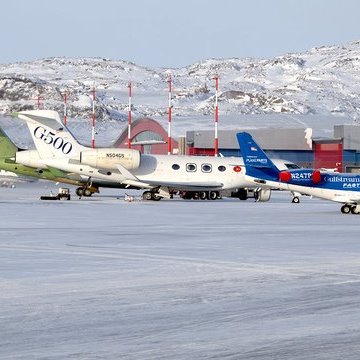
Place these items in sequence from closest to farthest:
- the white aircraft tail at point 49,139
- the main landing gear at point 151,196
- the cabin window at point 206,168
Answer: the main landing gear at point 151,196, the cabin window at point 206,168, the white aircraft tail at point 49,139

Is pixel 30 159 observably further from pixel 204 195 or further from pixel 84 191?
pixel 204 195

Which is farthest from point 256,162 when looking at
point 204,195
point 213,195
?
point 204,195

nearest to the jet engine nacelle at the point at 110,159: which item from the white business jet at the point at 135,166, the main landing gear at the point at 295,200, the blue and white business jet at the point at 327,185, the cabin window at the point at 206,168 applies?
the white business jet at the point at 135,166

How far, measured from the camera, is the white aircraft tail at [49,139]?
67062mm

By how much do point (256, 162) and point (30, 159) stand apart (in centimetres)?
1729

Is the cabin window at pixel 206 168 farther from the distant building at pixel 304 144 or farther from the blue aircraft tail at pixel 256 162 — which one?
the distant building at pixel 304 144

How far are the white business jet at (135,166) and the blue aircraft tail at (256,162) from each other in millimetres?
6452

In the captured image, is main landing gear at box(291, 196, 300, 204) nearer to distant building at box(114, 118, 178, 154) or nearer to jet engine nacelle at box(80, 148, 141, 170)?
jet engine nacelle at box(80, 148, 141, 170)

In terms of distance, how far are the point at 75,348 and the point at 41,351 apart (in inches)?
18.5

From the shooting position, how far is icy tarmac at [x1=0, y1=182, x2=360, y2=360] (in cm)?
1327

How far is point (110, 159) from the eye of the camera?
214ft

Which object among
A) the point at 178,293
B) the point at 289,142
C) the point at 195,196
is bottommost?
the point at 178,293

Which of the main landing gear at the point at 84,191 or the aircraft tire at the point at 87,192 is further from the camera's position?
the aircraft tire at the point at 87,192

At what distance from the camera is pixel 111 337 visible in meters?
13.8
